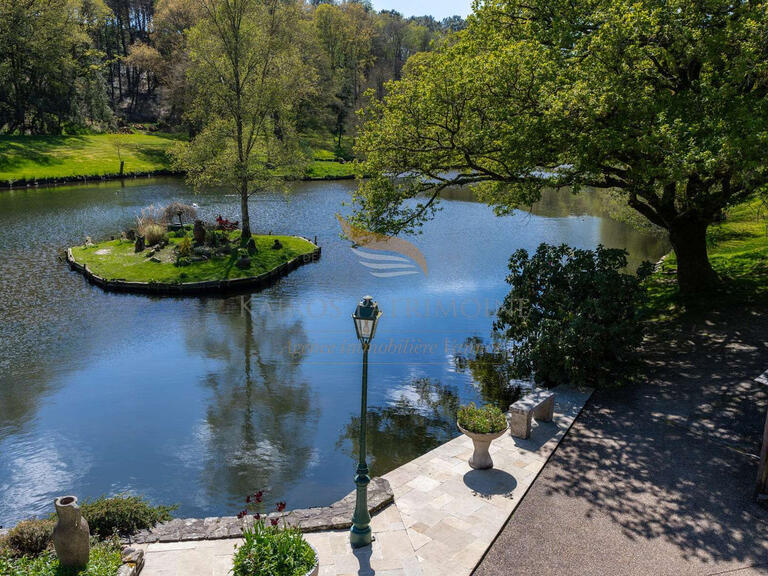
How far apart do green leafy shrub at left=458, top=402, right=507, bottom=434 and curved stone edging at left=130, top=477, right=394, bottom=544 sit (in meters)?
1.99

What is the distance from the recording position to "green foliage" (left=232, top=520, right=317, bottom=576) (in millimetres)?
7160

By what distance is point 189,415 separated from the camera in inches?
575

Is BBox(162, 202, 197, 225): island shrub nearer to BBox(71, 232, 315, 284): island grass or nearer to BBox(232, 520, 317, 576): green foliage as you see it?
BBox(71, 232, 315, 284): island grass

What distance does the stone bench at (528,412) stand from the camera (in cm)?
1204

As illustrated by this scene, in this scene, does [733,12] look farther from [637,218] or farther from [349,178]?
[349,178]

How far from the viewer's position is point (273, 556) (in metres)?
7.28

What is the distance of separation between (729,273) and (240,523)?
21.6 m

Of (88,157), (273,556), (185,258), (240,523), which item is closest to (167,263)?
(185,258)

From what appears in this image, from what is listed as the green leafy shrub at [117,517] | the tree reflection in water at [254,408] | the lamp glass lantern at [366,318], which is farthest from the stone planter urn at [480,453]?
the green leafy shrub at [117,517]

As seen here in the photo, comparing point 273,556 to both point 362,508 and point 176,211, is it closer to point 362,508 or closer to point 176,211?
point 362,508

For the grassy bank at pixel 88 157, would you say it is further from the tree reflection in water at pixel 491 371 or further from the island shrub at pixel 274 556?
the island shrub at pixel 274 556

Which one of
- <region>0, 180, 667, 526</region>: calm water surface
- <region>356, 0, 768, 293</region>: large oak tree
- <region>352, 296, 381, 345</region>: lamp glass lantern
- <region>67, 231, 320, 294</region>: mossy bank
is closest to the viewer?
<region>352, 296, 381, 345</region>: lamp glass lantern

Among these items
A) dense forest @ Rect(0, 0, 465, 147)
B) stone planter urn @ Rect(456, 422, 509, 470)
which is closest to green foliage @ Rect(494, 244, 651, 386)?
stone planter urn @ Rect(456, 422, 509, 470)

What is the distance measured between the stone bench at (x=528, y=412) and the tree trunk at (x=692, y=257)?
1054 centimetres
